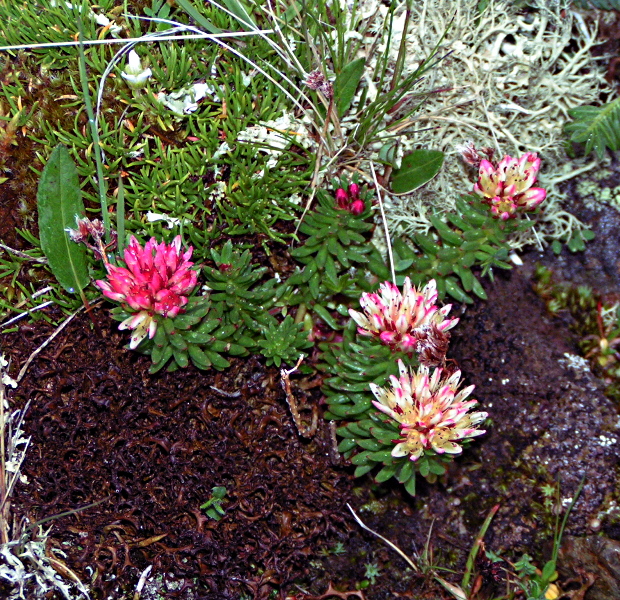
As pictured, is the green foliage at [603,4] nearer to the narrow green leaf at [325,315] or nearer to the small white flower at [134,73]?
the narrow green leaf at [325,315]

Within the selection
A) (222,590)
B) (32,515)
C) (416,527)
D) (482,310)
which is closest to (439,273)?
(482,310)

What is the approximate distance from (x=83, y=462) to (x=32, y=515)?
0.31 m

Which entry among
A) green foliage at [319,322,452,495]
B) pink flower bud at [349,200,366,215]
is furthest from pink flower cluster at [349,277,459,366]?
pink flower bud at [349,200,366,215]

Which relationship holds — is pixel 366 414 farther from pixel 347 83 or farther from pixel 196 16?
pixel 196 16

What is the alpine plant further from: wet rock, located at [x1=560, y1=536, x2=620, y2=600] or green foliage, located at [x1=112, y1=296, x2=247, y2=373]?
wet rock, located at [x1=560, y1=536, x2=620, y2=600]

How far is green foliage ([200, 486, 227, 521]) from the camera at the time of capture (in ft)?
8.92

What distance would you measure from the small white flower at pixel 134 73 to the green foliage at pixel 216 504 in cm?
201

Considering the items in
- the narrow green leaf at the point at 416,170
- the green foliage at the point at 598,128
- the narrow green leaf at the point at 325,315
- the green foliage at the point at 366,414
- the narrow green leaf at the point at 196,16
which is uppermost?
Answer: the narrow green leaf at the point at 196,16

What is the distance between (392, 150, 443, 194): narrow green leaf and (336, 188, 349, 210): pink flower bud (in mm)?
483

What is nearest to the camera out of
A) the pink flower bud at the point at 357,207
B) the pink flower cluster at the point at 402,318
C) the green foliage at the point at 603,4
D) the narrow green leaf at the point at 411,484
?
the pink flower cluster at the point at 402,318

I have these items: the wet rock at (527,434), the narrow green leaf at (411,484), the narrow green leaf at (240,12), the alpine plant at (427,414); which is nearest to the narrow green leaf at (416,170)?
the wet rock at (527,434)

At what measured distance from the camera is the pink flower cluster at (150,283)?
2436 millimetres

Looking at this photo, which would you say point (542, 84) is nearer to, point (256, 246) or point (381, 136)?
point (381, 136)

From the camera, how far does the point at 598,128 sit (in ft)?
11.0
